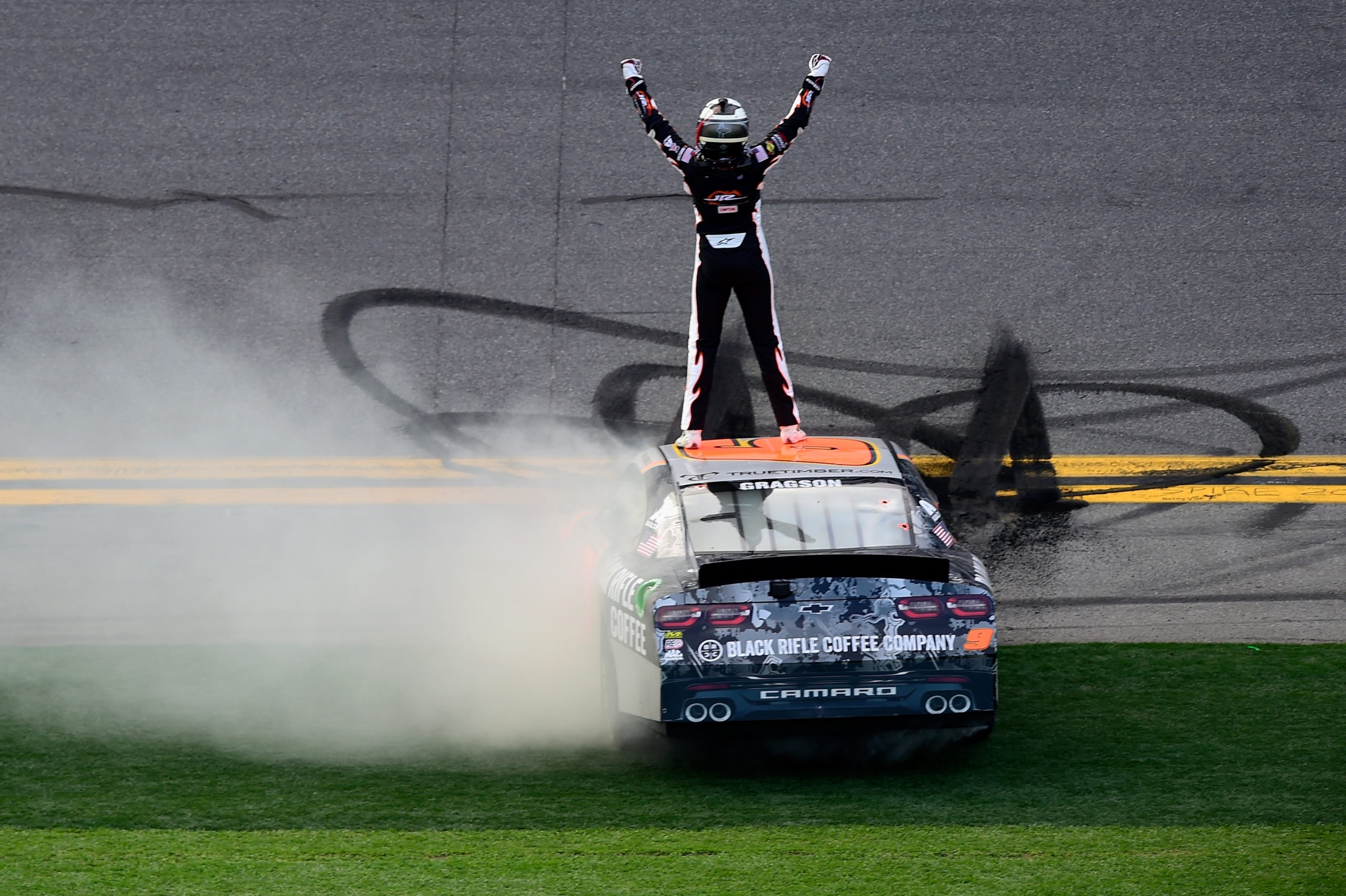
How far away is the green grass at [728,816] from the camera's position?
5320mm

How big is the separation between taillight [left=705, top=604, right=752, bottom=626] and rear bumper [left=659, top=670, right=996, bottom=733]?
0.22 m

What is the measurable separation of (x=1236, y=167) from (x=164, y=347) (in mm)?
8466

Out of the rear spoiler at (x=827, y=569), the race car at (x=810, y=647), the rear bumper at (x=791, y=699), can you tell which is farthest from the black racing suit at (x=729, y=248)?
the rear bumper at (x=791, y=699)

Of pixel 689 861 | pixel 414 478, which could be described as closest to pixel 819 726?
pixel 689 861

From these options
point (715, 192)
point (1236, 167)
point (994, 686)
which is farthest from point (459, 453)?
point (1236, 167)

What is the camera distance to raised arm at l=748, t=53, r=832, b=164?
28.1 feet

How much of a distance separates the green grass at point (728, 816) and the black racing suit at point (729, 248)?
8.69ft

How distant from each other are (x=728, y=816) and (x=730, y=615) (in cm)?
78

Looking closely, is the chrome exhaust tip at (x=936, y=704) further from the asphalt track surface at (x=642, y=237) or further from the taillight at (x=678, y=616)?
the asphalt track surface at (x=642, y=237)

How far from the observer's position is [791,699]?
608cm

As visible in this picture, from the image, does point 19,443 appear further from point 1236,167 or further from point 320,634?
point 1236,167

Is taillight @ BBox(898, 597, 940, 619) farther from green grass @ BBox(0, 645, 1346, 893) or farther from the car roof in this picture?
the car roof

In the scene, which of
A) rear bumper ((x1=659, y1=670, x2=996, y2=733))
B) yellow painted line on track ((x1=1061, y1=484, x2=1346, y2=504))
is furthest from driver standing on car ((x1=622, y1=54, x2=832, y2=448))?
rear bumper ((x1=659, y1=670, x2=996, y2=733))

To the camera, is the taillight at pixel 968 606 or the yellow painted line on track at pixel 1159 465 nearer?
the taillight at pixel 968 606
